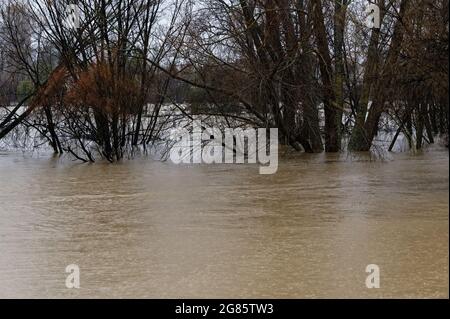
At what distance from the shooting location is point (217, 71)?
61.6ft

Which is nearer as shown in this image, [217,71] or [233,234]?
[233,234]

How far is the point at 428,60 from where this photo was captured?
10180 millimetres

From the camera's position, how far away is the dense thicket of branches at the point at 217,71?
17.2m

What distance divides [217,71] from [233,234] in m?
10.4

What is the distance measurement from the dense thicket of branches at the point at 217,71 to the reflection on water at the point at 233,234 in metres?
3.04

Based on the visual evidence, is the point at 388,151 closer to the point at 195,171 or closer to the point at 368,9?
the point at 368,9

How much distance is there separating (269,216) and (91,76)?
11.0 meters

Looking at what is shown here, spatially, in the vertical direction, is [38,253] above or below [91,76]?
below

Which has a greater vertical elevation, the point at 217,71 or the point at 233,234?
the point at 217,71

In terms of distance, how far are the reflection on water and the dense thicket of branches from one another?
3.04 meters

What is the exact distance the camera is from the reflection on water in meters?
6.39

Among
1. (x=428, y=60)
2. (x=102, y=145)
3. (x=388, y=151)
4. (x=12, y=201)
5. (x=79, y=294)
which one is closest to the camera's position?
(x=79, y=294)
